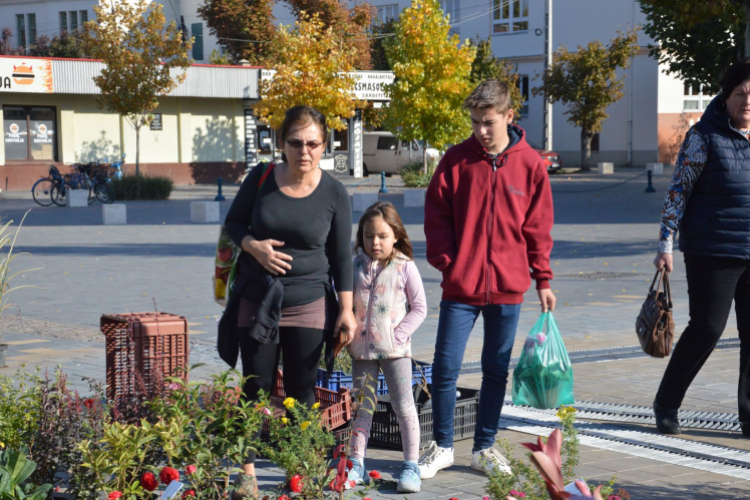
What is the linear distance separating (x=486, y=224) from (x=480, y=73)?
43.9 m

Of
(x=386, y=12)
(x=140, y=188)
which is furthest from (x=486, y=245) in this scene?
(x=386, y=12)

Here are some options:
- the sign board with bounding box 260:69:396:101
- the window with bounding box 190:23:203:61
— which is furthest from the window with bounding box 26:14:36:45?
the sign board with bounding box 260:69:396:101

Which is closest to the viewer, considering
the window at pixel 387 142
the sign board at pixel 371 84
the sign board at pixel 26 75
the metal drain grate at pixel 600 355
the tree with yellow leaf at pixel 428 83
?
the metal drain grate at pixel 600 355

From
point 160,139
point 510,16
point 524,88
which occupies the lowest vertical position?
point 160,139

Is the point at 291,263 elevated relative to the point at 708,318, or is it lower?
elevated

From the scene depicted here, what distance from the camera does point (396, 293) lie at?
15.9ft

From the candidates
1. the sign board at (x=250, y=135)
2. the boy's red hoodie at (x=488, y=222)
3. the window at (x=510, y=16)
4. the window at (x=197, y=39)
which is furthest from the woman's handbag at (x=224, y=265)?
the window at (x=197, y=39)

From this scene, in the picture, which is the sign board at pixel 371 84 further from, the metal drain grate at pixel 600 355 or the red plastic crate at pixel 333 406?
the red plastic crate at pixel 333 406

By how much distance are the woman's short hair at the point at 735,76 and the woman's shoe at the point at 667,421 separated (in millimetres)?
1759

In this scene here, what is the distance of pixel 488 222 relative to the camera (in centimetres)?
476

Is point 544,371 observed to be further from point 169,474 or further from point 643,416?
point 169,474

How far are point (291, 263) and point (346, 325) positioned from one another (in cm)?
40

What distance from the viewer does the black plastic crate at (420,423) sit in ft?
17.5

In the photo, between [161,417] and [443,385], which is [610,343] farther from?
[161,417]
